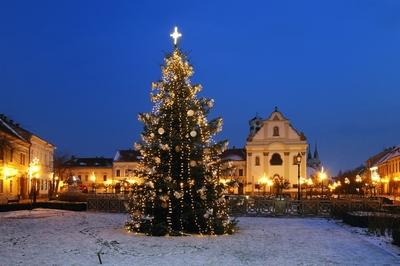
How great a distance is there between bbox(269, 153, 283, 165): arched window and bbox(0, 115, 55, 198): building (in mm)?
36073

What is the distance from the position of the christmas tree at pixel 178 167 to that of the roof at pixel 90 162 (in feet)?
337

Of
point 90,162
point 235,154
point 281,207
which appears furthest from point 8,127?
point 90,162

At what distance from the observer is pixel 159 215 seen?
2025 cm

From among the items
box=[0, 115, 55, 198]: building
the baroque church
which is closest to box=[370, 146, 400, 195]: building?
the baroque church

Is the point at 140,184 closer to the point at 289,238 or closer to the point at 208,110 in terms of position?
the point at 208,110

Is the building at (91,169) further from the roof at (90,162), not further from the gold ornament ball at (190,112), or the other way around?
the gold ornament ball at (190,112)

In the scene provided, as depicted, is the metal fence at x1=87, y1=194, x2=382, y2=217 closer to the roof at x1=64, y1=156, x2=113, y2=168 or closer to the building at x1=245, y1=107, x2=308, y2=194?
the building at x1=245, y1=107, x2=308, y2=194

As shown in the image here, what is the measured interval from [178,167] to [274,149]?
72548mm

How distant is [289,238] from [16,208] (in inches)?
853

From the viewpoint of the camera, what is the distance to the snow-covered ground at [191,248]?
1378 centimetres

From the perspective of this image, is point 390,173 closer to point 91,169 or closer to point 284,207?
point 284,207

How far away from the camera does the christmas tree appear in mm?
20016

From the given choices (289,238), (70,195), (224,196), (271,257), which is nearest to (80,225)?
(224,196)

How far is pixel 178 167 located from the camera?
20.3 meters
